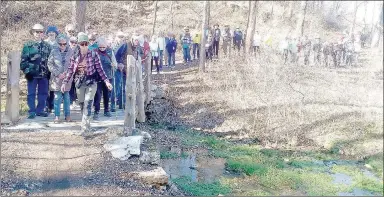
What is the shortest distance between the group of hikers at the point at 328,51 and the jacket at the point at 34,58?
1503 cm

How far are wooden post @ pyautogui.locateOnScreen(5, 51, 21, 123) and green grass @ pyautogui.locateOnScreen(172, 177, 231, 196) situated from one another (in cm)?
337

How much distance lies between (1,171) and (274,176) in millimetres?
5326

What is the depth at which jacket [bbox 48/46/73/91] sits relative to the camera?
775 centimetres

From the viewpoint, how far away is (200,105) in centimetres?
1380

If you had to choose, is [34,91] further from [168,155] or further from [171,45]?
[171,45]

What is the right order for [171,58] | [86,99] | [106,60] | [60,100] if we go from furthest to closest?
[171,58] < [106,60] < [60,100] < [86,99]

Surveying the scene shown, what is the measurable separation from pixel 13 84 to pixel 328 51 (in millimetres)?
18251

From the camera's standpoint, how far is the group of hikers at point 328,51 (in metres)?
21.3

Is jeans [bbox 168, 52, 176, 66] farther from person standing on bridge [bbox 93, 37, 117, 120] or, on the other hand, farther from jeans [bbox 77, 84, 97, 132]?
jeans [bbox 77, 84, 97, 132]

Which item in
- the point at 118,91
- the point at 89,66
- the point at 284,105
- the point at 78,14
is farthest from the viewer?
the point at 284,105

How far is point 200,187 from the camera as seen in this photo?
24.7 ft

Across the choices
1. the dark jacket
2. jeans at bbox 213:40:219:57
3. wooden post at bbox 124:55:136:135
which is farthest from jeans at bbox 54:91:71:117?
jeans at bbox 213:40:219:57

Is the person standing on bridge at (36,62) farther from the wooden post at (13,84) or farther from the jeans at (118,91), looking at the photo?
the jeans at (118,91)

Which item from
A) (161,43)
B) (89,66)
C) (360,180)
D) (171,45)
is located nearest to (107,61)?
(89,66)
